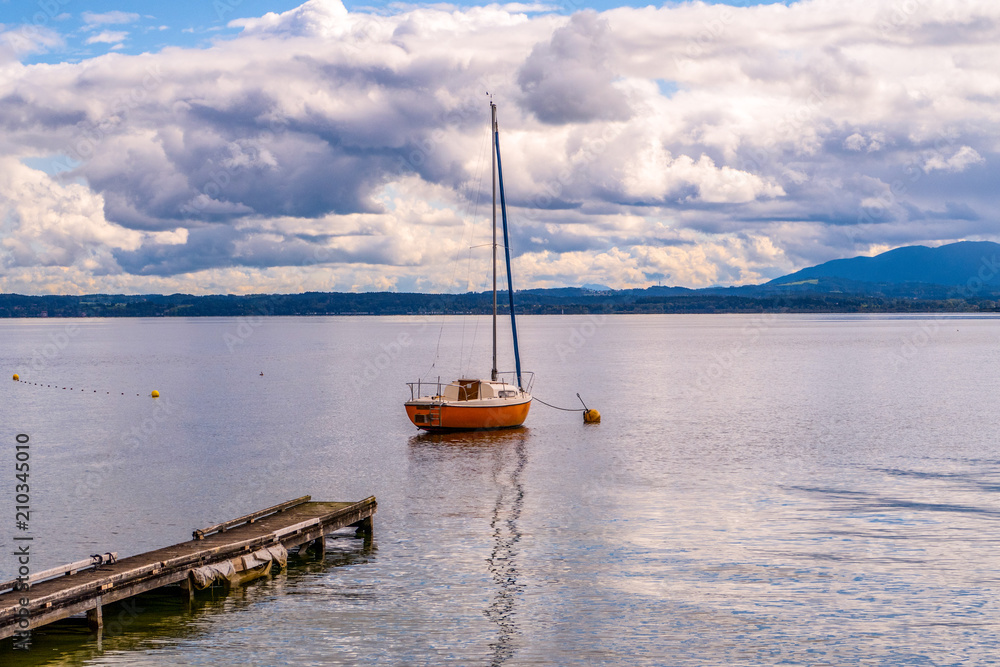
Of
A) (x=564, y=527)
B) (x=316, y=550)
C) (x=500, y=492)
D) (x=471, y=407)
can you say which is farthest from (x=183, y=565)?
(x=471, y=407)

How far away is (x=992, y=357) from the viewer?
5330 inches

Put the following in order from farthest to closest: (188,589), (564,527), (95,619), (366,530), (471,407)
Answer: (471,407) → (564,527) → (366,530) → (188,589) → (95,619)

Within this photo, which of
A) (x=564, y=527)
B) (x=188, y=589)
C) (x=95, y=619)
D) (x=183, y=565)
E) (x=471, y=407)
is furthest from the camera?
(x=471, y=407)

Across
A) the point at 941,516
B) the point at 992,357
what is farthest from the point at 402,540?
the point at 992,357

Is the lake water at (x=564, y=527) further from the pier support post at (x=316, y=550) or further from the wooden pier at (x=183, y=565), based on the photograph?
the wooden pier at (x=183, y=565)

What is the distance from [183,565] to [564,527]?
1355cm

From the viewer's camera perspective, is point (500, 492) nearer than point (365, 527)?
No

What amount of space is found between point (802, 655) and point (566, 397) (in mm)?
63497

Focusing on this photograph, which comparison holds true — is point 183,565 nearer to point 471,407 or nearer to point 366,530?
point 366,530

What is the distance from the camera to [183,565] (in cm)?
2347

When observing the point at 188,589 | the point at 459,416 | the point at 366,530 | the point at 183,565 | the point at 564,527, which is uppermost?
the point at 459,416

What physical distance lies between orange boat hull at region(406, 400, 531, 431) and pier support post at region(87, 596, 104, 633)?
34950mm

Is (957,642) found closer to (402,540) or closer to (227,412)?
(402,540)

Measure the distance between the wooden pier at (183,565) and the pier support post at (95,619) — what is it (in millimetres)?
23
